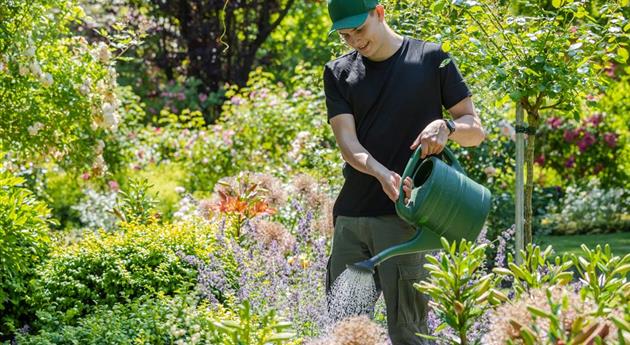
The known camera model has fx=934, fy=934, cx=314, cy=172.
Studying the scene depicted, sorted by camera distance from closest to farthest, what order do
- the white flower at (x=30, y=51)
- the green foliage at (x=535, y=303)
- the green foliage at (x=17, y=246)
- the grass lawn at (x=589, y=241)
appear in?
the green foliage at (x=535, y=303) → the green foliage at (x=17, y=246) → the white flower at (x=30, y=51) → the grass lawn at (x=589, y=241)

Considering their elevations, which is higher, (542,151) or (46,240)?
(542,151)

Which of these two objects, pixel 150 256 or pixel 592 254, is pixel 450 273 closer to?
pixel 592 254

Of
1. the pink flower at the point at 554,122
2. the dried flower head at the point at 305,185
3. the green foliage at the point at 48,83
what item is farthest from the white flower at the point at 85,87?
the pink flower at the point at 554,122

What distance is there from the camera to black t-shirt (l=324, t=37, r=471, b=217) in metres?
2.86

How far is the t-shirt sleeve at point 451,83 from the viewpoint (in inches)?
112

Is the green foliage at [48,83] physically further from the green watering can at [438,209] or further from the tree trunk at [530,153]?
the green watering can at [438,209]

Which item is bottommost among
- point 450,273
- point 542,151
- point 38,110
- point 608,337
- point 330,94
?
point 608,337

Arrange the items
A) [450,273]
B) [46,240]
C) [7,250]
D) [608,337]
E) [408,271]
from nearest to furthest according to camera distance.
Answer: [608,337] < [450,273] < [408,271] < [7,250] < [46,240]

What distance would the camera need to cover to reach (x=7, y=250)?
3.66 meters

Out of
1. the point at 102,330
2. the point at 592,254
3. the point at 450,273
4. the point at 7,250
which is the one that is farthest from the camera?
the point at 7,250

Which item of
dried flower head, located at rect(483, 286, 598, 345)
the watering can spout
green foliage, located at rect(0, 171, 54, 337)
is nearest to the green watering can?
the watering can spout

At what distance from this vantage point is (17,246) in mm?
3852

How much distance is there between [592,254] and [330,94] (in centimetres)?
119

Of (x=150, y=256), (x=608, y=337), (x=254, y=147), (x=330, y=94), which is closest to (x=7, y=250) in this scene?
(x=150, y=256)
